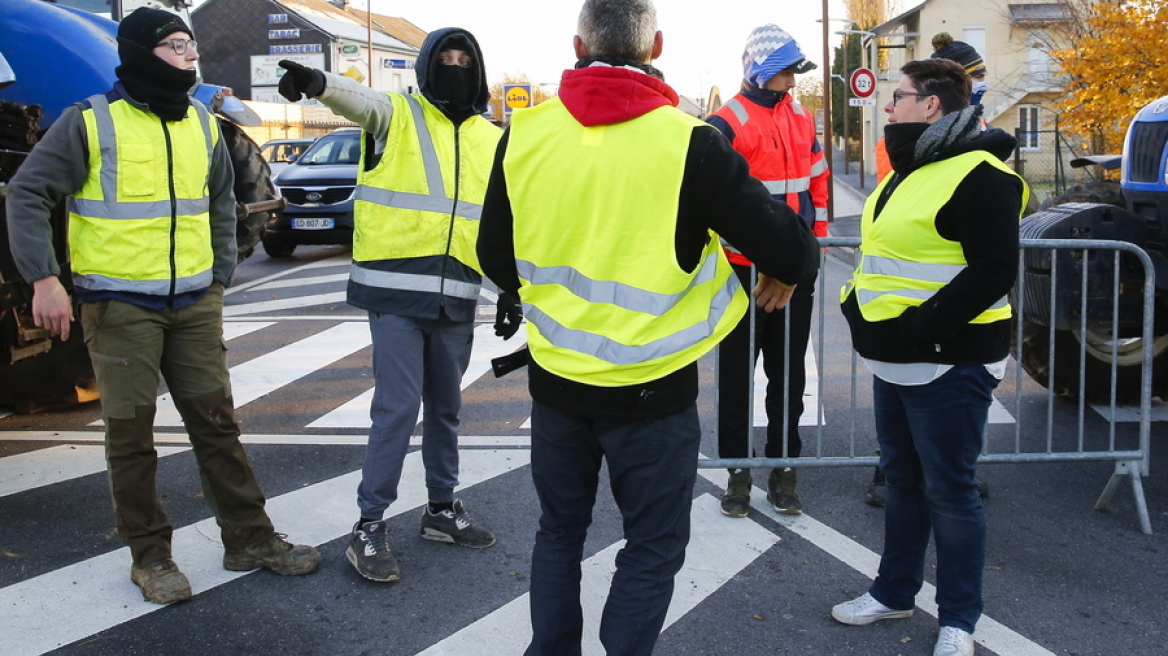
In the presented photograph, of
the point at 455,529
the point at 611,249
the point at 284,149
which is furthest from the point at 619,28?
the point at 284,149

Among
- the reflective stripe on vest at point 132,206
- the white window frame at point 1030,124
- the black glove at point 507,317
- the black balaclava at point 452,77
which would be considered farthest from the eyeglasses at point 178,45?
the white window frame at point 1030,124

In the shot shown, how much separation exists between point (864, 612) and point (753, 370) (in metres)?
1.41

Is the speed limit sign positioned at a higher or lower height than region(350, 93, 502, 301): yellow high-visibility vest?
higher

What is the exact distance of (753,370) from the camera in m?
4.87

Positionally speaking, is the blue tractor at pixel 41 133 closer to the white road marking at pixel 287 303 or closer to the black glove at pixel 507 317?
the black glove at pixel 507 317

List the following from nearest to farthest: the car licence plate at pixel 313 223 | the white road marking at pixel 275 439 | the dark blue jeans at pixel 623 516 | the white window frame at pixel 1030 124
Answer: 1. the dark blue jeans at pixel 623 516
2. the white road marking at pixel 275 439
3. the car licence plate at pixel 313 223
4. the white window frame at pixel 1030 124

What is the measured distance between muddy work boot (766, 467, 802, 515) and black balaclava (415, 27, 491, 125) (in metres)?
2.07

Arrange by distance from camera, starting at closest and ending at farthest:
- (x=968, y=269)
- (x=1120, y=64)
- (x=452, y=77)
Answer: (x=968, y=269), (x=452, y=77), (x=1120, y=64)

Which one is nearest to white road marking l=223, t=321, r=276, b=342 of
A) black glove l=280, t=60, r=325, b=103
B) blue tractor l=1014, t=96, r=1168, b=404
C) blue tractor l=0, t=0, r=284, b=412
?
blue tractor l=0, t=0, r=284, b=412

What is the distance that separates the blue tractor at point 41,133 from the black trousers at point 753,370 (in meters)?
2.45

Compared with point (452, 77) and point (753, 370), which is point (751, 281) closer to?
point (753, 370)

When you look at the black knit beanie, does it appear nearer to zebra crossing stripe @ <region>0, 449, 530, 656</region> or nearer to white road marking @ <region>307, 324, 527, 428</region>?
white road marking @ <region>307, 324, 527, 428</region>

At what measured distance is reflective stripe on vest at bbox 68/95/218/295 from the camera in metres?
3.82

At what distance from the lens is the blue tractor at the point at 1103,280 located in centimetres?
516
